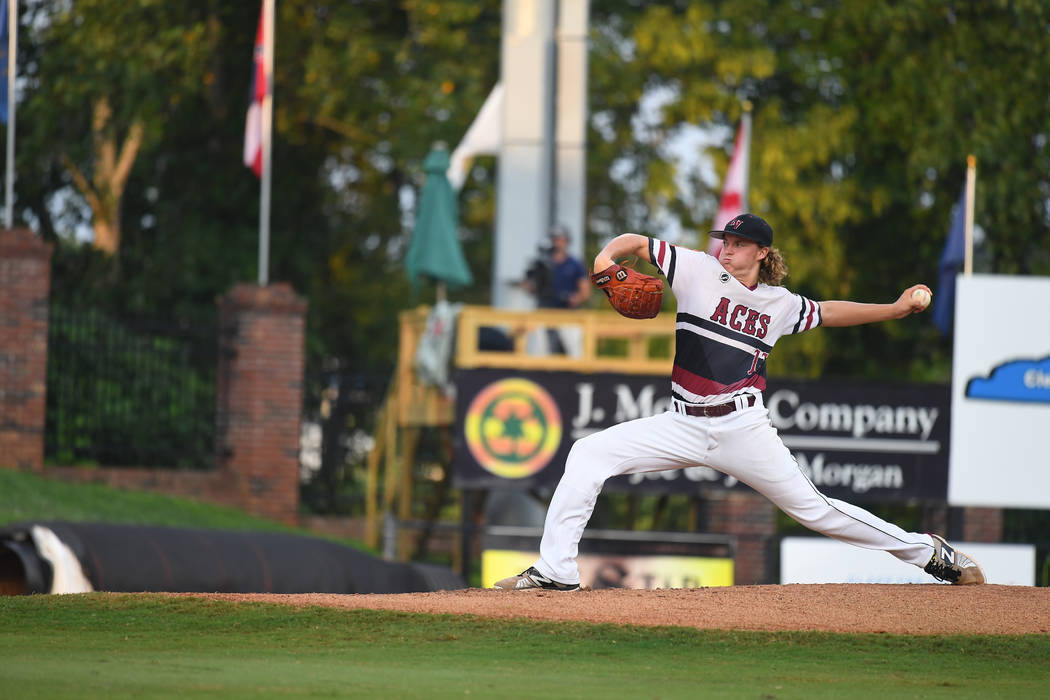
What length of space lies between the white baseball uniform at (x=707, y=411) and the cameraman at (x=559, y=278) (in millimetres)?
9498

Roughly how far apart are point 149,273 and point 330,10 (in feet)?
20.0

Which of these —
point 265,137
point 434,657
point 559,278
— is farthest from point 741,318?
point 265,137

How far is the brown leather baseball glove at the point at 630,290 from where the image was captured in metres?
8.72

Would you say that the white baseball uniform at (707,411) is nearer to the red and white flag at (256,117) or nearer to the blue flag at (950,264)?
the blue flag at (950,264)

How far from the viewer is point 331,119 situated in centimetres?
3153

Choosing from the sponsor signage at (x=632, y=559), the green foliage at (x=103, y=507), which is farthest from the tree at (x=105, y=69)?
the sponsor signage at (x=632, y=559)

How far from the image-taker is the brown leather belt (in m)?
8.90

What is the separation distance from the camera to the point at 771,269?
907 centimetres

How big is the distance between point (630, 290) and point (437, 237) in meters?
12.7

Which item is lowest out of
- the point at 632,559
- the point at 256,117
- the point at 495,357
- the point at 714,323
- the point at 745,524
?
the point at 632,559

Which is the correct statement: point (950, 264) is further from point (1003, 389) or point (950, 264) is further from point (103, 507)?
point (103, 507)

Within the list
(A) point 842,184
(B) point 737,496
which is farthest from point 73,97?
(B) point 737,496

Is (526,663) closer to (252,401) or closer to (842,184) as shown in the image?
(252,401)

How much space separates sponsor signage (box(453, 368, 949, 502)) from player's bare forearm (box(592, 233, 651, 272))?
894 centimetres
